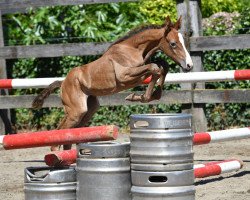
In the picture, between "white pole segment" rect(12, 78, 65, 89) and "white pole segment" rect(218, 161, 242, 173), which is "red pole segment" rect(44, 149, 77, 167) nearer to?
"white pole segment" rect(218, 161, 242, 173)

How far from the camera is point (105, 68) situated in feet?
29.6

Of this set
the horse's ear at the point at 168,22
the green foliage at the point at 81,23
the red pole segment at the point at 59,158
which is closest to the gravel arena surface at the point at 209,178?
the red pole segment at the point at 59,158

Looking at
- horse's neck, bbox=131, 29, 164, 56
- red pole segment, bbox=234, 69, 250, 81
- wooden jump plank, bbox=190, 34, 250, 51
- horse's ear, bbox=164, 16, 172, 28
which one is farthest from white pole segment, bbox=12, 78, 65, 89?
red pole segment, bbox=234, 69, 250, 81

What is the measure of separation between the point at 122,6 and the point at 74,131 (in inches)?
343

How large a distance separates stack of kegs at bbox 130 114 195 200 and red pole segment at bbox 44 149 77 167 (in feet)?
2.78

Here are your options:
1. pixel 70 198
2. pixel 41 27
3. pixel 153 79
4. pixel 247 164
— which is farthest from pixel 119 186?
pixel 41 27

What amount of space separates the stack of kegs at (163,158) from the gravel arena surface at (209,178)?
1.54 metres

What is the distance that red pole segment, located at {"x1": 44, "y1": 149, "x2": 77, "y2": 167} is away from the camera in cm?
576

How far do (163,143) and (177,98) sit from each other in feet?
21.8

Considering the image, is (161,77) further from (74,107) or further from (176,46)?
(74,107)

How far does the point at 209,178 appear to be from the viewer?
786cm

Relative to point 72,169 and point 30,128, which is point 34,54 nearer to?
point 30,128

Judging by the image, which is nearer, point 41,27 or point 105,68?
point 105,68

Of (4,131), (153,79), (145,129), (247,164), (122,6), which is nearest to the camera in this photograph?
(145,129)
